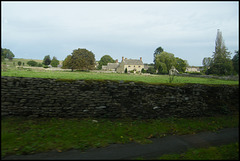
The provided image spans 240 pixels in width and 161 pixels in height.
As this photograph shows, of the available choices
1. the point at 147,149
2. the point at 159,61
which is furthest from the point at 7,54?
the point at 159,61

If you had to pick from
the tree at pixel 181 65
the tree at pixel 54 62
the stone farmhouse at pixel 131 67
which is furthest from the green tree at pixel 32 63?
the tree at pixel 181 65

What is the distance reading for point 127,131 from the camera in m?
6.42

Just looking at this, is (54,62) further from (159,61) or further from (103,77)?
(159,61)

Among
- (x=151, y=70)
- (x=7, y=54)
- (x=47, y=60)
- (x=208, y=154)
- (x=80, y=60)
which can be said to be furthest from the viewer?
(x=151, y=70)

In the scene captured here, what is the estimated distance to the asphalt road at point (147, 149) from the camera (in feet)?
14.6

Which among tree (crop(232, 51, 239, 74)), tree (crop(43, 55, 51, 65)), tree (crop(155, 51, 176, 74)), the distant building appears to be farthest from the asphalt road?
tree (crop(43, 55, 51, 65))

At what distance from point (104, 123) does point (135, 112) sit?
176 cm

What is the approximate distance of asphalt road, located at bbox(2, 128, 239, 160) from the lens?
176 inches

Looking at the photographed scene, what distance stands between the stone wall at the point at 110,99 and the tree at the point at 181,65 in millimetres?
977

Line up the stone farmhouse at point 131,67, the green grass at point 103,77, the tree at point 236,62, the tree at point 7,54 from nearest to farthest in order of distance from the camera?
the tree at point 7,54 → the tree at point 236,62 → the green grass at point 103,77 → the stone farmhouse at point 131,67

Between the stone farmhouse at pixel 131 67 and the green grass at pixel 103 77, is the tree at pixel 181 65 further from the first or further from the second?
the stone farmhouse at pixel 131 67

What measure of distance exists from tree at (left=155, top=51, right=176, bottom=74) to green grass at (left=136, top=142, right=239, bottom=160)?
4.78 m

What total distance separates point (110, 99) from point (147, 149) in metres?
3.15

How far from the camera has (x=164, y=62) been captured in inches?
359
